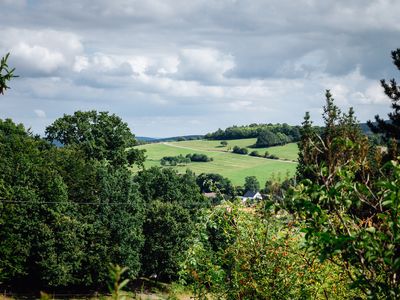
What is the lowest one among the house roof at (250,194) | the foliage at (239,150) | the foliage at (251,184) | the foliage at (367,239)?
the house roof at (250,194)

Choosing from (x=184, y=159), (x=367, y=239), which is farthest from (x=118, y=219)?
(x=184, y=159)

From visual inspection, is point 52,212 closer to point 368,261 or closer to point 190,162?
point 368,261

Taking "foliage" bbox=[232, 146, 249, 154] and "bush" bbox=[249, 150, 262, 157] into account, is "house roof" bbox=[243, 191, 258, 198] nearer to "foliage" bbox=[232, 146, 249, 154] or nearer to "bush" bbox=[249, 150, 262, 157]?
"bush" bbox=[249, 150, 262, 157]

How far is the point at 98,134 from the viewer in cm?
6056

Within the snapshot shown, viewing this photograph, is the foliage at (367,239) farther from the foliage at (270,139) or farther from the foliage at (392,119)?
the foliage at (270,139)

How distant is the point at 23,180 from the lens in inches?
1853

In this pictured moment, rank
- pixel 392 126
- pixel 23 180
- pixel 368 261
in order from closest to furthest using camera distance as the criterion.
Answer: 1. pixel 368 261
2. pixel 392 126
3. pixel 23 180

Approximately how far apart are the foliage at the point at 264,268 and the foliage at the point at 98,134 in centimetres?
4825

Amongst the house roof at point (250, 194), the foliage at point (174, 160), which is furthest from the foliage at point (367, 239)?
the foliage at point (174, 160)

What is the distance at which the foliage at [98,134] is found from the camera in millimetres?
60125

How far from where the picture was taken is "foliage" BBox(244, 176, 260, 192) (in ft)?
423

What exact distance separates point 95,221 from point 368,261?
156 ft

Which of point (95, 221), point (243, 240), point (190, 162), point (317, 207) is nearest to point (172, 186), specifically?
point (95, 221)

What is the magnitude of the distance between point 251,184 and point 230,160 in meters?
34.5
